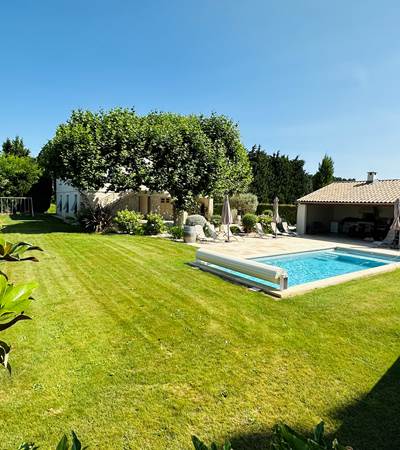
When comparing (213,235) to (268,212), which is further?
(268,212)

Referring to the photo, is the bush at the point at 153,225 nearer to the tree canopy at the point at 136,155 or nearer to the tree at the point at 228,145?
the tree canopy at the point at 136,155

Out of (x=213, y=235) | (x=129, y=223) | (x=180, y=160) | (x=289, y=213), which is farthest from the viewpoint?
(x=289, y=213)

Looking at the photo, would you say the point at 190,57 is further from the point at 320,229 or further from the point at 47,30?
the point at 320,229

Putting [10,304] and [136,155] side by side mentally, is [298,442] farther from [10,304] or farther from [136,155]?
[136,155]

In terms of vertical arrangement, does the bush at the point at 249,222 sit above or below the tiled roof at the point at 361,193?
below

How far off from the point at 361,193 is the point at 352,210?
12.0 feet

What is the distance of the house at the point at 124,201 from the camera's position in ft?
86.9

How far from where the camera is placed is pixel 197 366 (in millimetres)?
4750

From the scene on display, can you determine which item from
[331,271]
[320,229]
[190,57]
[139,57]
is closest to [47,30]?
[139,57]

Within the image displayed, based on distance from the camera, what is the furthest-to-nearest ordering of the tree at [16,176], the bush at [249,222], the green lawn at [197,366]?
the tree at [16,176]
the bush at [249,222]
the green lawn at [197,366]

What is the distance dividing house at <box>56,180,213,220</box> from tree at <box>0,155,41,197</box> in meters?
3.42

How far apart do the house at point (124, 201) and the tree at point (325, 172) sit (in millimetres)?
15068

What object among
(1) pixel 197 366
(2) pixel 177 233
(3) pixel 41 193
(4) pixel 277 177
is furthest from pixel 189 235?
(3) pixel 41 193

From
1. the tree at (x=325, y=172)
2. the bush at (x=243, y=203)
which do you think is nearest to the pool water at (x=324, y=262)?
the bush at (x=243, y=203)
